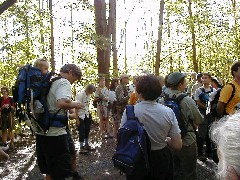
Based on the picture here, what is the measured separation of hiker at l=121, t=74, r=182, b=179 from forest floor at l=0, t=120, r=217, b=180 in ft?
10.5

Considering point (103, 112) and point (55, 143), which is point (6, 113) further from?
point (55, 143)

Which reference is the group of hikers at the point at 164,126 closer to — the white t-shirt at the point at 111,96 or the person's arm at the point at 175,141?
the person's arm at the point at 175,141

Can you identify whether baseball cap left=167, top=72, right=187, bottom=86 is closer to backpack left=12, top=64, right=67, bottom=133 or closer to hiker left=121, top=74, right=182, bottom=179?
hiker left=121, top=74, right=182, bottom=179

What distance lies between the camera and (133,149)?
3502mm

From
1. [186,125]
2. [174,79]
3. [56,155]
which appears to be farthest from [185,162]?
[56,155]

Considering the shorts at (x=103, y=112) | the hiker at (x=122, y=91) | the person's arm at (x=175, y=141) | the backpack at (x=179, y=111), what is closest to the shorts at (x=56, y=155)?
the backpack at (x=179, y=111)

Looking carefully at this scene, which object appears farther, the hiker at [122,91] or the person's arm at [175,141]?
the hiker at [122,91]

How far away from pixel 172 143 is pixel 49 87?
1898mm

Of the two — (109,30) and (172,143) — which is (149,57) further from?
(172,143)

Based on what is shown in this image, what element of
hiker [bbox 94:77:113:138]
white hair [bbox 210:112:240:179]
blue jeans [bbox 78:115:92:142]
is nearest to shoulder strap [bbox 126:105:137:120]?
white hair [bbox 210:112:240:179]

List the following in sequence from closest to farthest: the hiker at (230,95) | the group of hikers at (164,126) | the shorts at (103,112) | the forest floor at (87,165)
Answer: the group of hikers at (164,126) < the hiker at (230,95) < the forest floor at (87,165) < the shorts at (103,112)

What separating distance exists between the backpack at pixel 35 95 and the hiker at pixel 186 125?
165cm

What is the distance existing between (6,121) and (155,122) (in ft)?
28.5

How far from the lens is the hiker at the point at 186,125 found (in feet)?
15.7
